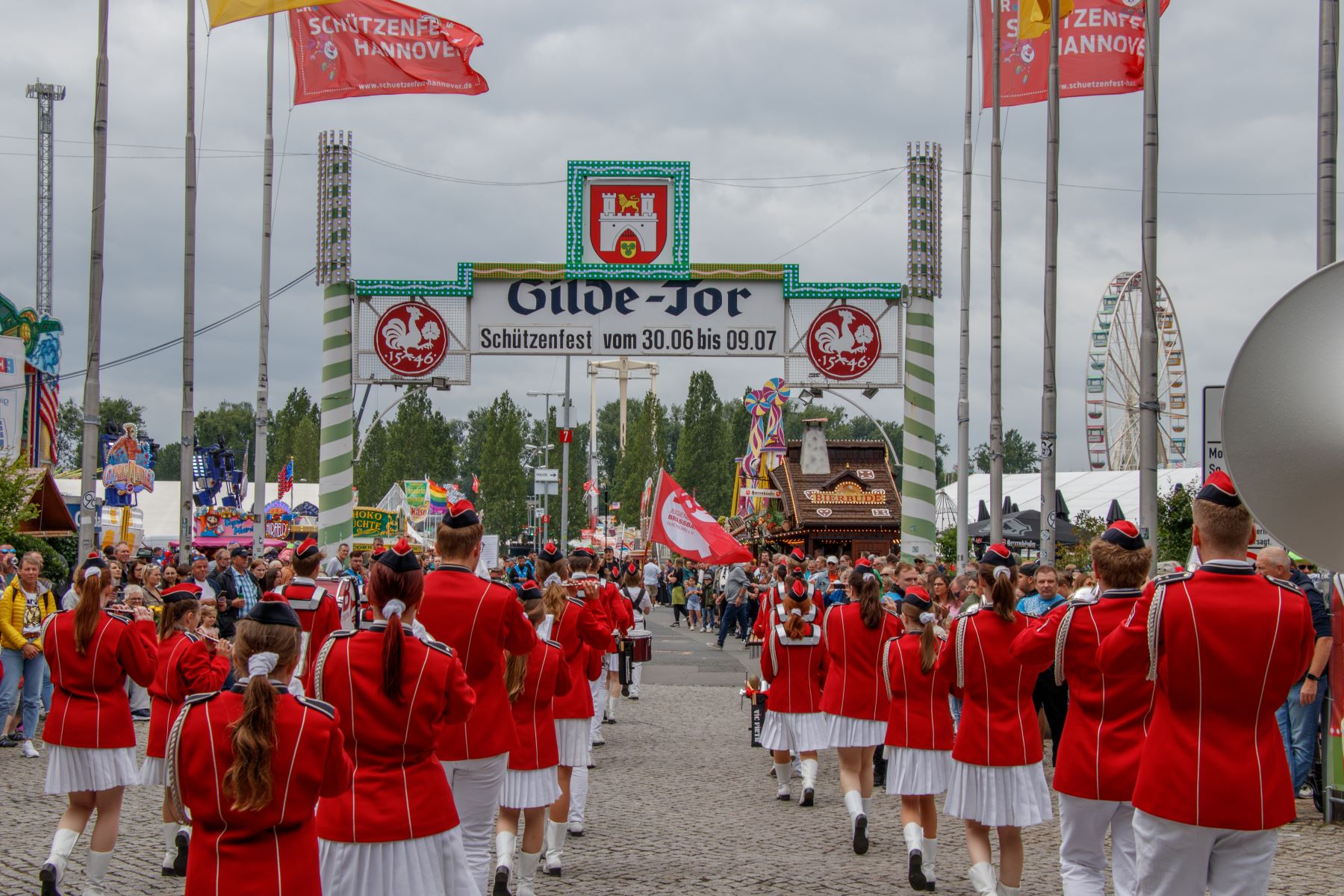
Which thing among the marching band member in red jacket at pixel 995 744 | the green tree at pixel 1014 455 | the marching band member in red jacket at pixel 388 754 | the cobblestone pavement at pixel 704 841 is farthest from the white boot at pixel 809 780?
the green tree at pixel 1014 455

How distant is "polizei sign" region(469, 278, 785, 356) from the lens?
20156mm

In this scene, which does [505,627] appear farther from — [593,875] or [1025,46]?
[1025,46]

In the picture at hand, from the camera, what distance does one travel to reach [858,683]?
9867 mm

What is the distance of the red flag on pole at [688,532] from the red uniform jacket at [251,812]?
49.8 ft

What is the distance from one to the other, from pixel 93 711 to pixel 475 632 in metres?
2.63

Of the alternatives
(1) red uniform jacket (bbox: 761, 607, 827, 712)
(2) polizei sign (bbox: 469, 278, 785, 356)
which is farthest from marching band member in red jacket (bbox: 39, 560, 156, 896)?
(2) polizei sign (bbox: 469, 278, 785, 356)

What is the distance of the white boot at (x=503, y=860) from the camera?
7773 millimetres

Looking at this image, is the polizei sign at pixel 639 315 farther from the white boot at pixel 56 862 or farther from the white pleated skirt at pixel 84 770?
the white boot at pixel 56 862

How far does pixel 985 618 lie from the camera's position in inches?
296

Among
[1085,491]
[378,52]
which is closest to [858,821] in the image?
[378,52]

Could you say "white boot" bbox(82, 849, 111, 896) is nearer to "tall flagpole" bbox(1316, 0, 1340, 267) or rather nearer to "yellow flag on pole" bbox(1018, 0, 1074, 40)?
"tall flagpole" bbox(1316, 0, 1340, 267)

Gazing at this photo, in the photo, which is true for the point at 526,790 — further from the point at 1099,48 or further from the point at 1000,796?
the point at 1099,48

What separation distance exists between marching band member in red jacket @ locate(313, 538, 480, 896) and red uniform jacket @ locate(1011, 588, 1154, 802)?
2654 millimetres

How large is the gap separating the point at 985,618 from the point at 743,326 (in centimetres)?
1301
